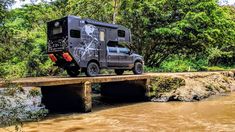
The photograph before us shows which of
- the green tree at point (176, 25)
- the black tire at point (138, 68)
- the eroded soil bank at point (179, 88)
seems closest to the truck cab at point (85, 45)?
the black tire at point (138, 68)

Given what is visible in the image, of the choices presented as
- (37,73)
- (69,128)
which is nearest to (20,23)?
(37,73)

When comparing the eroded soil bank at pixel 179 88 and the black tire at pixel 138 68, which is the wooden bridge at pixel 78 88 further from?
the black tire at pixel 138 68

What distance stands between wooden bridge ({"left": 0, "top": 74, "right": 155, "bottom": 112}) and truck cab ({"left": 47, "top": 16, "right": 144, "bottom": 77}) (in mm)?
975

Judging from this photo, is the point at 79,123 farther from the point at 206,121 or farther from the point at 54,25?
the point at 54,25

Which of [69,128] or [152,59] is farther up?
[152,59]

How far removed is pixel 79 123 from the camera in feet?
35.0

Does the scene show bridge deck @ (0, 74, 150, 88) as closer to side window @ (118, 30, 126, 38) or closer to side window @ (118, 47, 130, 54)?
side window @ (118, 47, 130, 54)

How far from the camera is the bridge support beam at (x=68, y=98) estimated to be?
12578 millimetres

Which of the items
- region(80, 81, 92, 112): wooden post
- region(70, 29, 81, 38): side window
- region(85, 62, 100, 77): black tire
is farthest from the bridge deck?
region(70, 29, 81, 38): side window

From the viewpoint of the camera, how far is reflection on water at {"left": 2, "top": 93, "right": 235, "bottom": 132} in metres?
9.92

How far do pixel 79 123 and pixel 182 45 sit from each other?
14.4 m

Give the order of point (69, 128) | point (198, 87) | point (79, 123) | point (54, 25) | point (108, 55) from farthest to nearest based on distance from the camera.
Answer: point (198, 87)
point (108, 55)
point (54, 25)
point (79, 123)
point (69, 128)

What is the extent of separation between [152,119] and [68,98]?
3.80m

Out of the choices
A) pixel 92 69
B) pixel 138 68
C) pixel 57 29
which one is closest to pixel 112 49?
pixel 92 69
